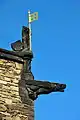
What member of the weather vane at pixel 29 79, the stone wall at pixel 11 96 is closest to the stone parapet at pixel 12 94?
the stone wall at pixel 11 96

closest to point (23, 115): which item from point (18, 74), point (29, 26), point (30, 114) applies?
Result: point (30, 114)

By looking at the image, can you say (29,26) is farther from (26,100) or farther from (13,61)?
(26,100)

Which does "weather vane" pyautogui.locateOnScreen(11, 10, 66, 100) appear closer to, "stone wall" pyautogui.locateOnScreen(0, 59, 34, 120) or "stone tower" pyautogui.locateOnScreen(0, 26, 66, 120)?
"stone tower" pyautogui.locateOnScreen(0, 26, 66, 120)

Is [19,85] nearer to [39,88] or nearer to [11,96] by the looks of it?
[11,96]

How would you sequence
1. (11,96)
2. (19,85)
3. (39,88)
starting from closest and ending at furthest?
(11,96)
(19,85)
(39,88)

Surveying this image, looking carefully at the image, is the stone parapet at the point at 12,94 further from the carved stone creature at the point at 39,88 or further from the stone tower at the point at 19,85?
the carved stone creature at the point at 39,88

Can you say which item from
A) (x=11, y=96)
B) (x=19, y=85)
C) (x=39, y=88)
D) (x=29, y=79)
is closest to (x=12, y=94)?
(x=11, y=96)

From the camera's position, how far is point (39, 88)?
11664 mm

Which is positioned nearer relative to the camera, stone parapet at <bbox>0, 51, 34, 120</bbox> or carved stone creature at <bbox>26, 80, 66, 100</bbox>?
stone parapet at <bbox>0, 51, 34, 120</bbox>

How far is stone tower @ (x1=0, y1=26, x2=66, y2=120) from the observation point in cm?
1100

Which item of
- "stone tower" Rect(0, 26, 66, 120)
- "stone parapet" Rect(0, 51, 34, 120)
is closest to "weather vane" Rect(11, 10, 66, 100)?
"stone tower" Rect(0, 26, 66, 120)

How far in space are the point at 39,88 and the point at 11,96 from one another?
37.4 inches

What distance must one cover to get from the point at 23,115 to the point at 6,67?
1.48 metres

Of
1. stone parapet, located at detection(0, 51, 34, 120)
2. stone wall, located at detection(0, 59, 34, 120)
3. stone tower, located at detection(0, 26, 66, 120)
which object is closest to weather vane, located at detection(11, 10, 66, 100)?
stone tower, located at detection(0, 26, 66, 120)
